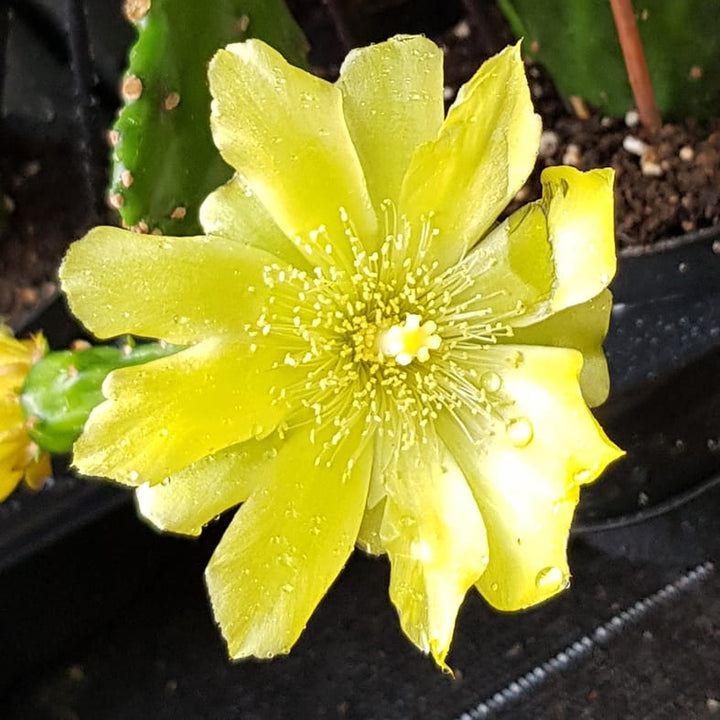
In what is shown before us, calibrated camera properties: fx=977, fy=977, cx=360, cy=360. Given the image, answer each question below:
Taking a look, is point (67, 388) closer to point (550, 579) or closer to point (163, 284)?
point (163, 284)

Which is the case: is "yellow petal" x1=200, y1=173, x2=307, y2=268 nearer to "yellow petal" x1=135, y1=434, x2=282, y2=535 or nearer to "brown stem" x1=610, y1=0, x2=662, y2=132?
"yellow petal" x1=135, y1=434, x2=282, y2=535

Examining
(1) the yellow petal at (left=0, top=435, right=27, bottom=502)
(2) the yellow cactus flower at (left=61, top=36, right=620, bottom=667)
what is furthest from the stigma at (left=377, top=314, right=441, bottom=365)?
(1) the yellow petal at (left=0, top=435, right=27, bottom=502)

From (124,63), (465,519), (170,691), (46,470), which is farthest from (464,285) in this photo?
(170,691)

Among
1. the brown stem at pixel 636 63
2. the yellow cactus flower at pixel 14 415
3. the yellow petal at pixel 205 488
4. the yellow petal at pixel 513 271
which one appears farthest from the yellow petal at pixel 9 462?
the brown stem at pixel 636 63

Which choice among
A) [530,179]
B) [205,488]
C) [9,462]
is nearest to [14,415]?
[9,462]

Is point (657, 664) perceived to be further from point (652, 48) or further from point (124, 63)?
point (124, 63)

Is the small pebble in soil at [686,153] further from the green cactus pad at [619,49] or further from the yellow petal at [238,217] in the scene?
the yellow petal at [238,217]
